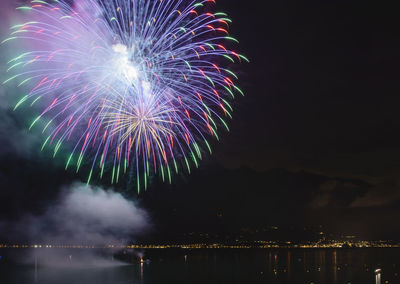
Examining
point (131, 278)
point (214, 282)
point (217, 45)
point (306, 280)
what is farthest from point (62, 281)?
point (217, 45)


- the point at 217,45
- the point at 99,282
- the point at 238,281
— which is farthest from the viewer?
the point at 238,281

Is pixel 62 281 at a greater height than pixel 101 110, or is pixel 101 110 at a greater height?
pixel 101 110

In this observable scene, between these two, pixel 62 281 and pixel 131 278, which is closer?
pixel 62 281

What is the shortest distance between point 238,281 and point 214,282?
4.67 meters

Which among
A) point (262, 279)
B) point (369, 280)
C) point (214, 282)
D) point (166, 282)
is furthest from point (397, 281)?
point (166, 282)

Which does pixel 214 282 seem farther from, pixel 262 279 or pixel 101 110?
pixel 101 110

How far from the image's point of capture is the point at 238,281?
8325 cm

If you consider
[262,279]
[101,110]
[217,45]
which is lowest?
[262,279]

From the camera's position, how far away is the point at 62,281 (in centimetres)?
8181

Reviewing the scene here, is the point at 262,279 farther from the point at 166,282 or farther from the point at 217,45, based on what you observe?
the point at 217,45

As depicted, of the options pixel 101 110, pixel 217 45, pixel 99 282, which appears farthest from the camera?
pixel 99 282

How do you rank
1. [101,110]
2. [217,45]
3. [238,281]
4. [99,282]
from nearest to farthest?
[217,45], [101,110], [99,282], [238,281]

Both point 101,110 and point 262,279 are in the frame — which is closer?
point 101,110

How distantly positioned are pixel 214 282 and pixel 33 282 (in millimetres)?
33448
